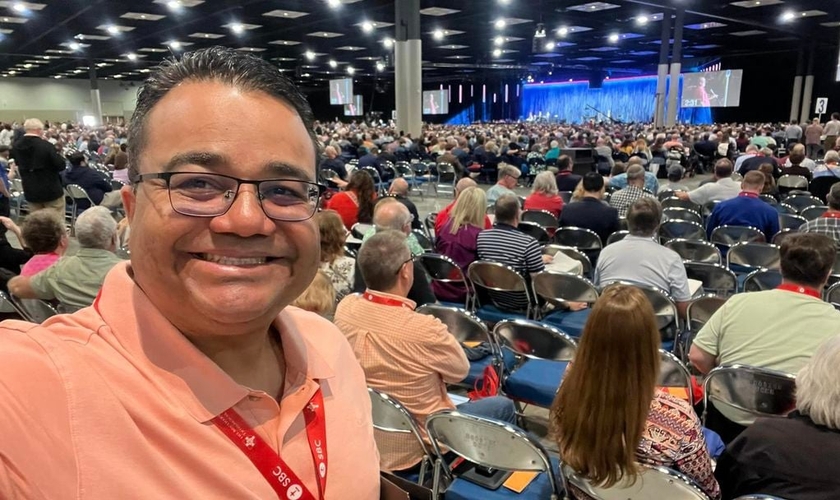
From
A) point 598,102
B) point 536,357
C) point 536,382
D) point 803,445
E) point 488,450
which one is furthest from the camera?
point 598,102

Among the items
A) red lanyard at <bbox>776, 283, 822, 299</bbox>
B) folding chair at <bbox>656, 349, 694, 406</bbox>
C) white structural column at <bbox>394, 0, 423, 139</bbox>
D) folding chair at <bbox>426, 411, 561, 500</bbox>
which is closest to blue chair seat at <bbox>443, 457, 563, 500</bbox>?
folding chair at <bbox>426, 411, 561, 500</bbox>

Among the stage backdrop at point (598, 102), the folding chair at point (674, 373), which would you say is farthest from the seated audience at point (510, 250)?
the stage backdrop at point (598, 102)

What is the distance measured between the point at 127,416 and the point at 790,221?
7.40 m

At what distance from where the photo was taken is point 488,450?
2.09 meters

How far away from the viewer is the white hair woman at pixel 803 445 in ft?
5.62

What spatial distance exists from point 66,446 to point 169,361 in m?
0.15

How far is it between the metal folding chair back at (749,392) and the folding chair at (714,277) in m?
2.07

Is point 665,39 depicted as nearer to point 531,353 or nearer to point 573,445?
point 531,353

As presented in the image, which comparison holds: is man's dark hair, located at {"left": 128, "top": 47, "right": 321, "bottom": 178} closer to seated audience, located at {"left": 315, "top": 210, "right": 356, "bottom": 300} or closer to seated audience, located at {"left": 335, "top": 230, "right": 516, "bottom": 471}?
seated audience, located at {"left": 335, "top": 230, "right": 516, "bottom": 471}

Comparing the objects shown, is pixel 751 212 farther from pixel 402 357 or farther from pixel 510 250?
pixel 402 357

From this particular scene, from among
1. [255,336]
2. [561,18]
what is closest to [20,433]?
[255,336]

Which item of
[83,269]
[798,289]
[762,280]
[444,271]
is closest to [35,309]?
[83,269]

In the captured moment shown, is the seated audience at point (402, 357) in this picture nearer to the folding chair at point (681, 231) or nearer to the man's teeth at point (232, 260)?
the man's teeth at point (232, 260)

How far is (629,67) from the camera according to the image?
38.2 metres
